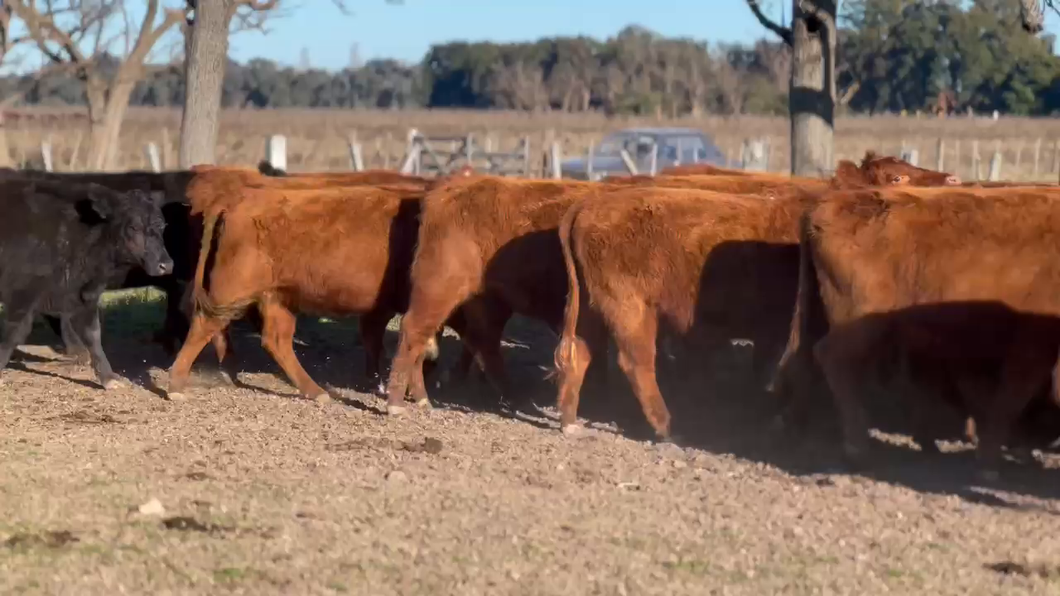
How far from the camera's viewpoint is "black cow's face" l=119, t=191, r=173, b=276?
9695mm

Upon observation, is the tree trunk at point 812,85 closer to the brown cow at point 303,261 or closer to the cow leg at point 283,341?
the brown cow at point 303,261

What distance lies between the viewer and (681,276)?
789cm

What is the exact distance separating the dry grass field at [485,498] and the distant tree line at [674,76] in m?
21.0

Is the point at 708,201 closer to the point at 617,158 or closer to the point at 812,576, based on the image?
the point at 812,576

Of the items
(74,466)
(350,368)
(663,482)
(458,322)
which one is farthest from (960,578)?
(350,368)

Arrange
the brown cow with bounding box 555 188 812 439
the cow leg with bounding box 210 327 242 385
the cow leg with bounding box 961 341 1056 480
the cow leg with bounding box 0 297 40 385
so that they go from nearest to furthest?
the cow leg with bounding box 961 341 1056 480 → the brown cow with bounding box 555 188 812 439 → the cow leg with bounding box 0 297 40 385 → the cow leg with bounding box 210 327 242 385

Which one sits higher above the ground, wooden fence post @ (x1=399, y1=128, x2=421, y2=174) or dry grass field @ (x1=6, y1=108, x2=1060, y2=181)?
wooden fence post @ (x1=399, y1=128, x2=421, y2=174)

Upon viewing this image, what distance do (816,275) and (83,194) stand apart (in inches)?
210

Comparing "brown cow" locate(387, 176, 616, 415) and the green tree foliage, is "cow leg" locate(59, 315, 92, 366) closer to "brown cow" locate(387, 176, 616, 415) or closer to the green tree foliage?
"brown cow" locate(387, 176, 616, 415)

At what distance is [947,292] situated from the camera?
22.5 ft

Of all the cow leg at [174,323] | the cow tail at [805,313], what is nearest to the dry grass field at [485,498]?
the cow tail at [805,313]

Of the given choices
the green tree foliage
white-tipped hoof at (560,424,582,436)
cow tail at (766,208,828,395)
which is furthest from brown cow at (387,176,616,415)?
the green tree foliage

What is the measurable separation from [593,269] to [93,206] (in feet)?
12.5

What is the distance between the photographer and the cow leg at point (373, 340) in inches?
390
